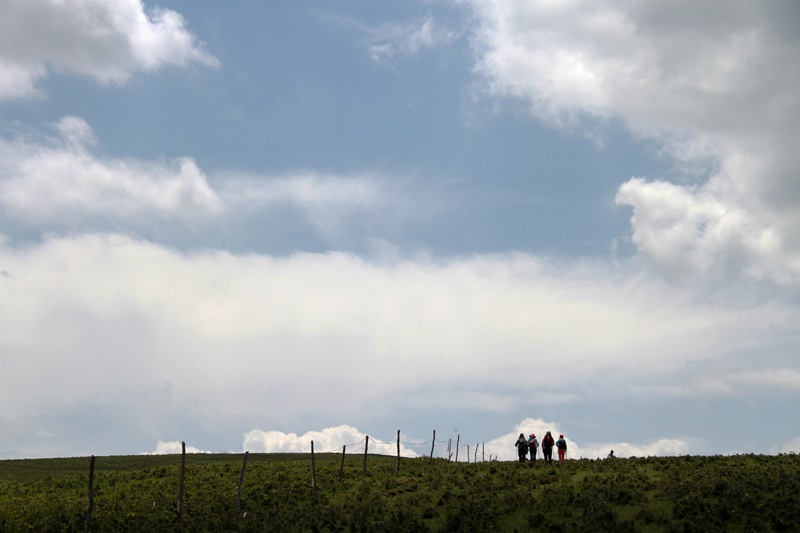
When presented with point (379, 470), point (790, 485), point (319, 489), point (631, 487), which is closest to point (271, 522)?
point (319, 489)

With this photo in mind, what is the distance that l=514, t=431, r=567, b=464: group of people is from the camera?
49375 mm

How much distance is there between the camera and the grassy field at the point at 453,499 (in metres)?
34.7

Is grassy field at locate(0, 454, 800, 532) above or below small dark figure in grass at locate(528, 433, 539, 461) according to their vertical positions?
below

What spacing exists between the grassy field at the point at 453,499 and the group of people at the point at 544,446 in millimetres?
1073

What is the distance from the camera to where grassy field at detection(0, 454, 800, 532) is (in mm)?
34719

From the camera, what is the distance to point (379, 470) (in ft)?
175

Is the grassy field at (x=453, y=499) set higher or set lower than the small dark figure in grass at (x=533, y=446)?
lower

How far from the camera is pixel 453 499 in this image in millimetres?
40469

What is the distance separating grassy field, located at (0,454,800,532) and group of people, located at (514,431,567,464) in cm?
107

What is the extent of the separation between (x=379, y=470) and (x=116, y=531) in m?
19.2

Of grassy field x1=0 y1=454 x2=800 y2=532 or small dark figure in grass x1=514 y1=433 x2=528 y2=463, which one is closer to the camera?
grassy field x1=0 y1=454 x2=800 y2=532

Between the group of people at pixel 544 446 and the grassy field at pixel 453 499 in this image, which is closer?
the grassy field at pixel 453 499

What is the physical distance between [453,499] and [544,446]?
11.2 metres

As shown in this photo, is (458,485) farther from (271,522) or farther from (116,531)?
(116,531)
